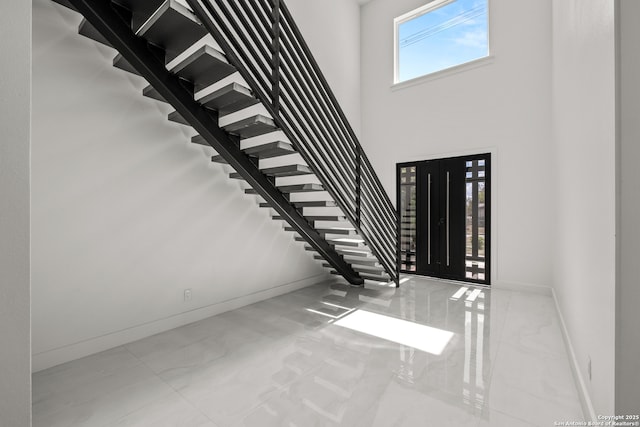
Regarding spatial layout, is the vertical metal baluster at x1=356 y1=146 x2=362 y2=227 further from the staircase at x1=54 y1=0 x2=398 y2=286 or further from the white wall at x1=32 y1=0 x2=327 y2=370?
the white wall at x1=32 y1=0 x2=327 y2=370

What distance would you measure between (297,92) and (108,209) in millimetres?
1909

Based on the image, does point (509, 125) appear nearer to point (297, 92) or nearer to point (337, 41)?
point (337, 41)

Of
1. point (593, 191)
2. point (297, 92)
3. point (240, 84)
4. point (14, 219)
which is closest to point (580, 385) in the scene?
point (593, 191)

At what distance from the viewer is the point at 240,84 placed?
254cm

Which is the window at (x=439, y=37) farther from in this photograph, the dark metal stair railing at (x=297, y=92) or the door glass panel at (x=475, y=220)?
the dark metal stair railing at (x=297, y=92)

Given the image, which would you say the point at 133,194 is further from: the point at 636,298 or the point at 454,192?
the point at 454,192

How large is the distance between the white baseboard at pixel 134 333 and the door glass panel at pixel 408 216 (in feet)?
8.45

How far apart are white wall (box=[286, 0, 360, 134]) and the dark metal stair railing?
1915mm

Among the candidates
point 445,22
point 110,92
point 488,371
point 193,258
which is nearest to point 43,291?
point 193,258

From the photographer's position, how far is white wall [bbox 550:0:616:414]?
4.04ft

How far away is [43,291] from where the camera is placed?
214 cm

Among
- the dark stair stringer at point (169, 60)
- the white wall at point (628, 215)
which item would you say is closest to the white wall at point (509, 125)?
the dark stair stringer at point (169, 60)

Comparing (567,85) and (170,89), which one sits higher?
(567,85)

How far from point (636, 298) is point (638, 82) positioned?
2.64ft
